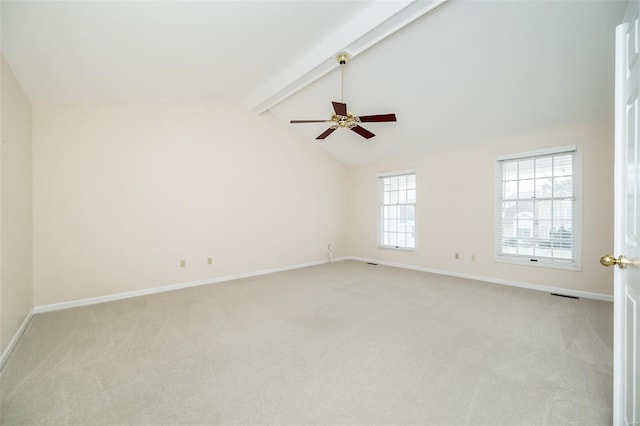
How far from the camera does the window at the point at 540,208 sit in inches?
151

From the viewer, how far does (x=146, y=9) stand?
221 cm

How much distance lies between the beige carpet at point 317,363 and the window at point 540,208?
80 centimetres

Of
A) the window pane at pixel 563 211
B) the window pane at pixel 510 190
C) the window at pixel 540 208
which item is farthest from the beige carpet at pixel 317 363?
the window pane at pixel 510 190

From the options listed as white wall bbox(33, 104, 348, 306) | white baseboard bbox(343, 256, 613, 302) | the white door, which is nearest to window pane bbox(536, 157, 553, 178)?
white baseboard bbox(343, 256, 613, 302)

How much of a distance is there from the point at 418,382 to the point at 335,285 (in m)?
2.51

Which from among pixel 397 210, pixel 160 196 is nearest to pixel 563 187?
pixel 397 210

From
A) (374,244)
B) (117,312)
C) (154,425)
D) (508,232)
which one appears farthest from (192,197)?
(508,232)

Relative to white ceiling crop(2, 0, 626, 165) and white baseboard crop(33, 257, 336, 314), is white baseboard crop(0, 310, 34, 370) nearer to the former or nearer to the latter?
white baseboard crop(33, 257, 336, 314)

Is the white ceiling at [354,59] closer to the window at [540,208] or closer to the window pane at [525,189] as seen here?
the window at [540,208]

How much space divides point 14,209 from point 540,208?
6.32 meters

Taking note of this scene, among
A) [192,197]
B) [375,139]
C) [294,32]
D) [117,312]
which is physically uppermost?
[294,32]

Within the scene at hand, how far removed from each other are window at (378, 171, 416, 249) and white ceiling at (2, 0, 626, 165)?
5.14 feet

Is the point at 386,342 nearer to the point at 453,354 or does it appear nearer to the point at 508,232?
the point at 453,354


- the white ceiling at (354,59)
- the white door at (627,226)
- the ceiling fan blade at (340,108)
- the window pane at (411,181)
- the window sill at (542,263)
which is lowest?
the window sill at (542,263)
